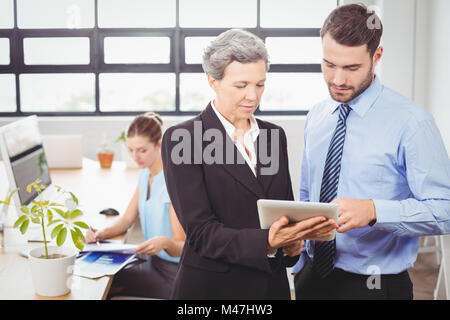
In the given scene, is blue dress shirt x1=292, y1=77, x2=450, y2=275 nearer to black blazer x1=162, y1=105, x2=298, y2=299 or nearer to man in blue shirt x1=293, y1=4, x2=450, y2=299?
man in blue shirt x1=293, y1=4, x2=450, y2=299

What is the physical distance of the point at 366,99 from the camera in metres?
1.58

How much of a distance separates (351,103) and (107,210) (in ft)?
5.26

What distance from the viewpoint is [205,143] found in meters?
1.33

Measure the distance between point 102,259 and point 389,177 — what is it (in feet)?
3.65

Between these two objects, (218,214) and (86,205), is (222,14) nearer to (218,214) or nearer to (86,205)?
(86,205)

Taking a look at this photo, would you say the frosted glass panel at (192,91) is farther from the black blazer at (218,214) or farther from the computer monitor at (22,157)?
the black blazer at (218,214)

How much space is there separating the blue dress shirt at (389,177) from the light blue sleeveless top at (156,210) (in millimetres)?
812

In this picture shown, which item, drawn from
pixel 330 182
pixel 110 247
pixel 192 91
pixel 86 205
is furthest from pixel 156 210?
pixel 192 91

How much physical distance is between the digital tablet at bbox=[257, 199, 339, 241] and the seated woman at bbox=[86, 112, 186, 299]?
95 cm

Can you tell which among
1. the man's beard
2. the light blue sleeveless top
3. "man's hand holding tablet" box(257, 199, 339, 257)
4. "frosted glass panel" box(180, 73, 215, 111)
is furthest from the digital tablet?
"frosted glass panel" box(180, 73, 215, 111)

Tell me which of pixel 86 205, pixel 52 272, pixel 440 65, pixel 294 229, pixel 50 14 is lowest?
pixel 86 205

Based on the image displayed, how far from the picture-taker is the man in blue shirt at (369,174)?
4.73ft
